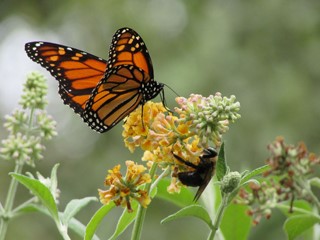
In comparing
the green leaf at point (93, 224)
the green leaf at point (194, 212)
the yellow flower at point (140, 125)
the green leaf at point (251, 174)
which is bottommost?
the green leaf at point (93, 224)

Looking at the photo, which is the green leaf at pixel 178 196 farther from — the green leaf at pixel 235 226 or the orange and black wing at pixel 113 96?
the orange and black wing at pixel 113 96

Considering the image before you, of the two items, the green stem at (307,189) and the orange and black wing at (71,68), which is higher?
the orange and black wing at (71,68)

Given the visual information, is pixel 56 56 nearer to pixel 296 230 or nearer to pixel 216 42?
pixel 296 230

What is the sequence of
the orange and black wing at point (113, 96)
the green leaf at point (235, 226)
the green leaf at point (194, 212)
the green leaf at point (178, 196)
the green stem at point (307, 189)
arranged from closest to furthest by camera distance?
the green stem at point (307, 189), the green leaf at point (194, 212), the green leaf at point (235, 226), the green leaf at point (178, 196), the orange and black wing at point (113, 96)

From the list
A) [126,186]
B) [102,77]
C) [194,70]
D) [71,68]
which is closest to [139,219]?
[126,186]

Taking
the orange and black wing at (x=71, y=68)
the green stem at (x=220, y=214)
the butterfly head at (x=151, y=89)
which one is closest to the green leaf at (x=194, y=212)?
the green stem at (x=220, y=214)

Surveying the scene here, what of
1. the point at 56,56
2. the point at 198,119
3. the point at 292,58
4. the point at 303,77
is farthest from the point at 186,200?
the point at 292,58

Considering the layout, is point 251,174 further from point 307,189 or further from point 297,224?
point 307,189

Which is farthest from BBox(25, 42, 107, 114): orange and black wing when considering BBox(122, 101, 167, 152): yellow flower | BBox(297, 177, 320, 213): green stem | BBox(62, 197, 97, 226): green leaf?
BBox(297, 177, 320, 213): green stem

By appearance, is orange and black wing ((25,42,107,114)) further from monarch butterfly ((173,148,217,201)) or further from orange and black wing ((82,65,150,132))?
monarch butterfly ((173,148,217,201))
